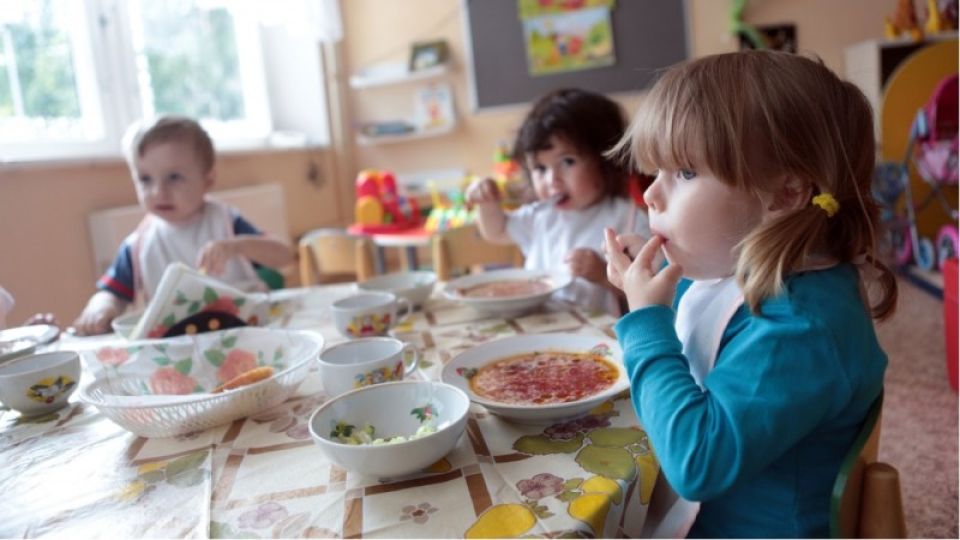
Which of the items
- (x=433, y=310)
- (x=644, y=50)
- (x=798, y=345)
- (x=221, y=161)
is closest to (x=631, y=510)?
(x=798, y=345)

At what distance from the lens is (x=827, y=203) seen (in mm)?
614

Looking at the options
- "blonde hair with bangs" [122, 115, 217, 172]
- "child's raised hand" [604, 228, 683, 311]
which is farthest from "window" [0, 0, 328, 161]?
"child's raised hand" [604, 228, 683, 311]

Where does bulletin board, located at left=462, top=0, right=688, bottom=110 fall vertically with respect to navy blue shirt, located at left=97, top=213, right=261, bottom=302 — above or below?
above

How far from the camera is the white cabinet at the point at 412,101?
349 cm

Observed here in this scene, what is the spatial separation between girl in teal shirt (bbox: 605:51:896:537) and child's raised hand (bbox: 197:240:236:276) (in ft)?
3.01

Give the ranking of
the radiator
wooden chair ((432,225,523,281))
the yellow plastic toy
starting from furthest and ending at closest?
the yellow plastic toy < the radiator < wooden chair ((432,225,523,281))

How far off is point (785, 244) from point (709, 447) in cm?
19

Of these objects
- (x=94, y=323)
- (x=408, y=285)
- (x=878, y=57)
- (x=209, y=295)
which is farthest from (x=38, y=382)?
(x=878, y=57)

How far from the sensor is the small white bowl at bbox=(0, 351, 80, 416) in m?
0.80

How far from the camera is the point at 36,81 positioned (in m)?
2.04

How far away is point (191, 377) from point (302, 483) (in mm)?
332

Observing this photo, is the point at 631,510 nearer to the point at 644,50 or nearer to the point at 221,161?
the point at 221,161

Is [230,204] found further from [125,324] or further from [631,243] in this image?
[631,243]

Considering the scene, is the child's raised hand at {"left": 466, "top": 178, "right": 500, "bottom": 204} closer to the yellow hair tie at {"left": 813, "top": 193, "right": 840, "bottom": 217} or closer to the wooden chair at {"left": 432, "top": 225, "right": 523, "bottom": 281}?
the wooden chair at {"left": 432, "top": 225, "right": 523, "bottom": 281}
